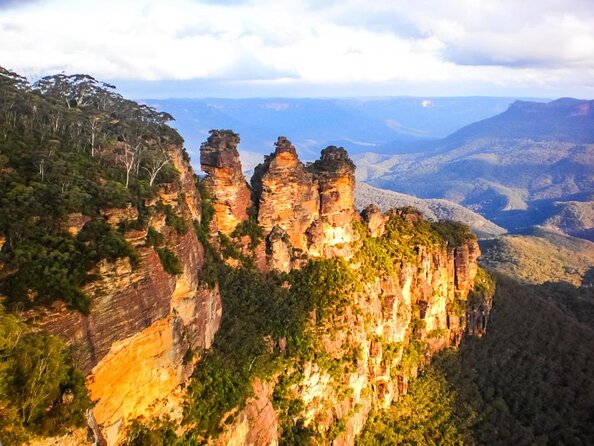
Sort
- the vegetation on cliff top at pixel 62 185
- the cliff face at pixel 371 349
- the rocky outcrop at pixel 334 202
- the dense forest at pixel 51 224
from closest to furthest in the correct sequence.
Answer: the dense forest at pixel 51 224 < the vegetation on cliff top at pixel 62 185 < the cliff face at pixel 371 349 < the rocky outcrop at pixel 334 202

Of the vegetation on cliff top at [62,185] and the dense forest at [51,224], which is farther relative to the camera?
the vegetation on cliff top at [62,185]

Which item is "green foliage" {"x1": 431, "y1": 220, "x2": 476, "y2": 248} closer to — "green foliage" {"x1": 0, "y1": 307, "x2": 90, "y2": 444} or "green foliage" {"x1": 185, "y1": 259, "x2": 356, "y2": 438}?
"green foliage" {"x1": 185, "y1": 259, "x2": 356, "y2": 438}

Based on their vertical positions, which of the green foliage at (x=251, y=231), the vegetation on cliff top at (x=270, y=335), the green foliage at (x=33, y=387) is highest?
the green foliage at (x=33, y=387)

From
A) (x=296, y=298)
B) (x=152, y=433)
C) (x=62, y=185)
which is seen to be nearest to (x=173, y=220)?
(x=62, y=185)

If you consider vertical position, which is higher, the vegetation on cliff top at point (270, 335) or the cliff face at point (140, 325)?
the cliff face at point (140, 325)

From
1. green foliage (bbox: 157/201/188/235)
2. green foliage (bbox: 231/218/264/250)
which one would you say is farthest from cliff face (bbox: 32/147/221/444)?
green foliage (bbox: 231/218/264/250)

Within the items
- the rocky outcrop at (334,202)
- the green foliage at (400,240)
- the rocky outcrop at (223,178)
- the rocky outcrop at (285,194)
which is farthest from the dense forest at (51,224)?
the green foliage at (400,240)

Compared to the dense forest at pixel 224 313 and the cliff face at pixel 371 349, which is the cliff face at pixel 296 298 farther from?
the dense forest at pixel 224 313

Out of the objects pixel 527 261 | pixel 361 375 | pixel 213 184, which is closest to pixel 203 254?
pixel 213 184
